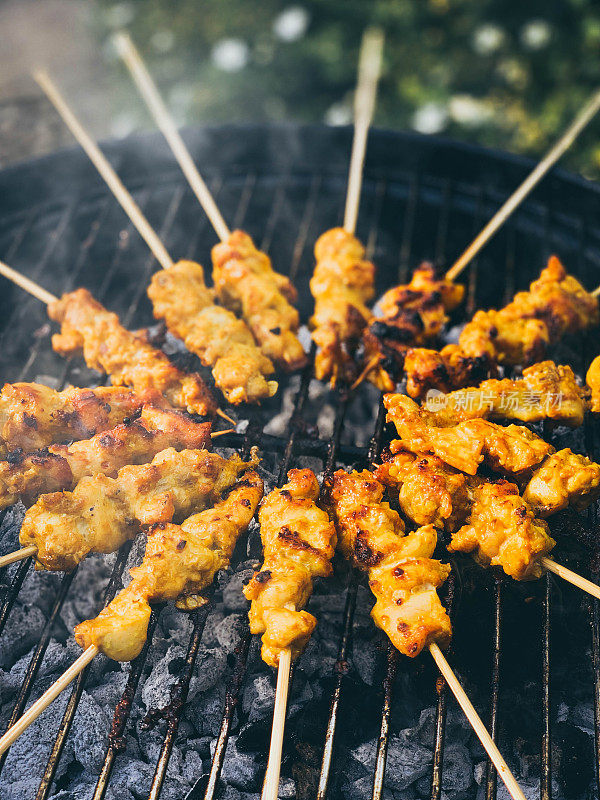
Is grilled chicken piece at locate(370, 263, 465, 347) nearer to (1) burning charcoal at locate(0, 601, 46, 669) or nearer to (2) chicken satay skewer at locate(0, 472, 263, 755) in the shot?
(2) chicken satay skewer at locate(0, 472, 263, 755)

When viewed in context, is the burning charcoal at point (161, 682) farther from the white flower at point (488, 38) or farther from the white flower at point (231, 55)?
the white flower at point (488, 38)

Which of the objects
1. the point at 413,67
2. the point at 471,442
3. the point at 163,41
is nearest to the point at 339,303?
the point at 471,442

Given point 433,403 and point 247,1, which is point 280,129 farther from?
point 247,1

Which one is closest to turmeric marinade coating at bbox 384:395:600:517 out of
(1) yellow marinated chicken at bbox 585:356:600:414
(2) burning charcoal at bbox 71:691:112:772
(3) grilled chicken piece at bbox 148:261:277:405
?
(1) yellow marinated chicken at bbox 585:356:600:414

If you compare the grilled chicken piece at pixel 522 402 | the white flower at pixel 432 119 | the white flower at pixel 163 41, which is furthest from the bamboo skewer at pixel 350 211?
the white flower at pixel 163 41

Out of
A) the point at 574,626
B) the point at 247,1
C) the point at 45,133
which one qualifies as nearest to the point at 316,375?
the point at 574,626

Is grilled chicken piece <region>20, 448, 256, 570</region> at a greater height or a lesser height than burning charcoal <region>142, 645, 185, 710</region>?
greater
